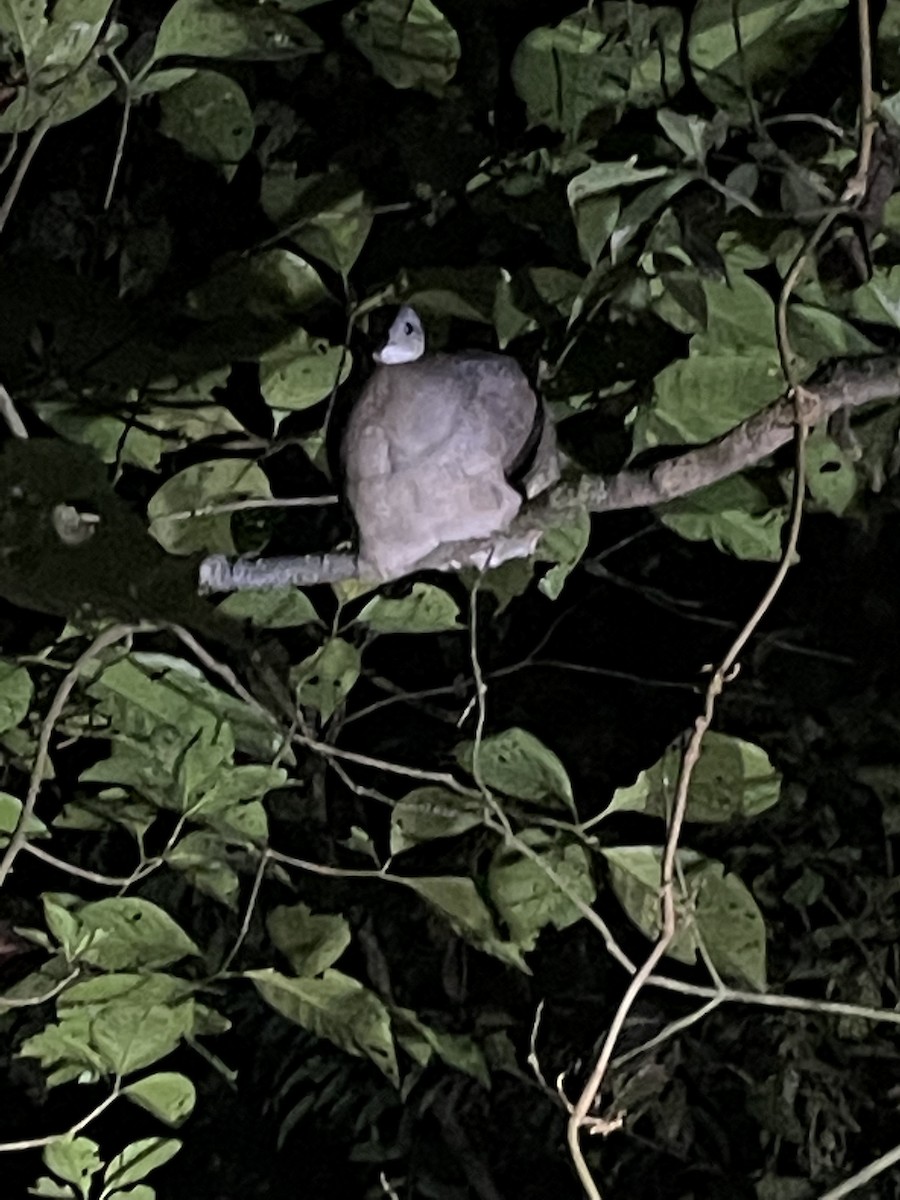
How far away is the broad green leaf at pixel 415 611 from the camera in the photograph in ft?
1.89

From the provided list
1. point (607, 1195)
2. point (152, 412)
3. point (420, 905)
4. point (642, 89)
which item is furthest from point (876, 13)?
point (607, 1195)

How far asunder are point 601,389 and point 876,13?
219 mm

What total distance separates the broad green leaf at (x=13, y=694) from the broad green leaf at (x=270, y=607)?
96 mm

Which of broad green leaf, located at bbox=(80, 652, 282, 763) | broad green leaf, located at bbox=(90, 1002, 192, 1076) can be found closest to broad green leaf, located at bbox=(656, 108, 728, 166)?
broad green leaf, located at bbox=(80, 652, 282, 763)

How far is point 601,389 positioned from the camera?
53cm

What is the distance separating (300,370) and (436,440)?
0.09m

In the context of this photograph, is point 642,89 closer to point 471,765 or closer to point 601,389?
point 601,389

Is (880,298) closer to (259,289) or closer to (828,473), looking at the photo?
(828,473)

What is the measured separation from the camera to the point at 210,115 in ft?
1.71

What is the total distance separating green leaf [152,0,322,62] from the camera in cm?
48

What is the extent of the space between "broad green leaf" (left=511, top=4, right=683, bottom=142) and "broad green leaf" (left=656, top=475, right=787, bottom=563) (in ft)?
0.56

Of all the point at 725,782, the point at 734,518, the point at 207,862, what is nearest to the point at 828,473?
the point at 734,518

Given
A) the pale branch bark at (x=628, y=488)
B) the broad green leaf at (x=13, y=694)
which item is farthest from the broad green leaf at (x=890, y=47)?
the broad green leaf at (x=13, y=694)

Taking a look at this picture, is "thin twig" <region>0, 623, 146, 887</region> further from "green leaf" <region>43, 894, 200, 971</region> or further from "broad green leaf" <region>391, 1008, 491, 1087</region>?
"broad green leaf" <region>391, 1008, 491, 1087</region>
